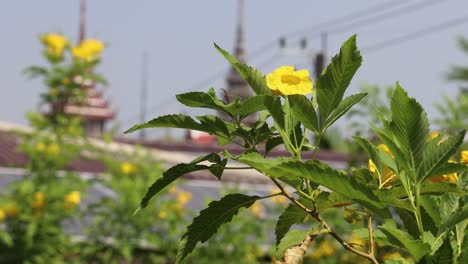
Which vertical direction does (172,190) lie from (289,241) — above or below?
below

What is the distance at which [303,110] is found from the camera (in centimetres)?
92

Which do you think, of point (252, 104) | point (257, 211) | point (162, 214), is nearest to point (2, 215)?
point (162, 214)

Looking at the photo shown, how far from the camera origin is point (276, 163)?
78 cm

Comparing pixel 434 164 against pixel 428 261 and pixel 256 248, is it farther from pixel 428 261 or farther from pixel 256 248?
pixel 256 248

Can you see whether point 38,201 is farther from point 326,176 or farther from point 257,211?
point 326,176

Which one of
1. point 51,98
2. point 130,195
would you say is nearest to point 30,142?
point 51,98

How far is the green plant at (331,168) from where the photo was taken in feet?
2.65

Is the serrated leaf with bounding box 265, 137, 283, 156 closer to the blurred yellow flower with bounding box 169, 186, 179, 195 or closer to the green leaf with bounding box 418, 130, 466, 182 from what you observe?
the green leaf with bounding box 418, 130, 466, 182

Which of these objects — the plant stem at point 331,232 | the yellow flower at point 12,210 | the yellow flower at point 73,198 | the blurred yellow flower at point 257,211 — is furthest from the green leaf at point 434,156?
the blurred yellow flower at point 257,211

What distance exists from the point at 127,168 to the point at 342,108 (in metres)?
4.73

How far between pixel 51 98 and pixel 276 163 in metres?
5.15

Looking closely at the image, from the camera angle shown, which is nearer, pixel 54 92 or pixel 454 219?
pixel 454 219

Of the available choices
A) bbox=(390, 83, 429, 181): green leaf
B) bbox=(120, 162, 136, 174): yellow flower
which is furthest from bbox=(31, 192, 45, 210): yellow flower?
bbox=(390, 83, 429, 181): green leaf

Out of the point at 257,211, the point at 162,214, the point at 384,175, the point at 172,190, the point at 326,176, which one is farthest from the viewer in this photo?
the point at 257,211
